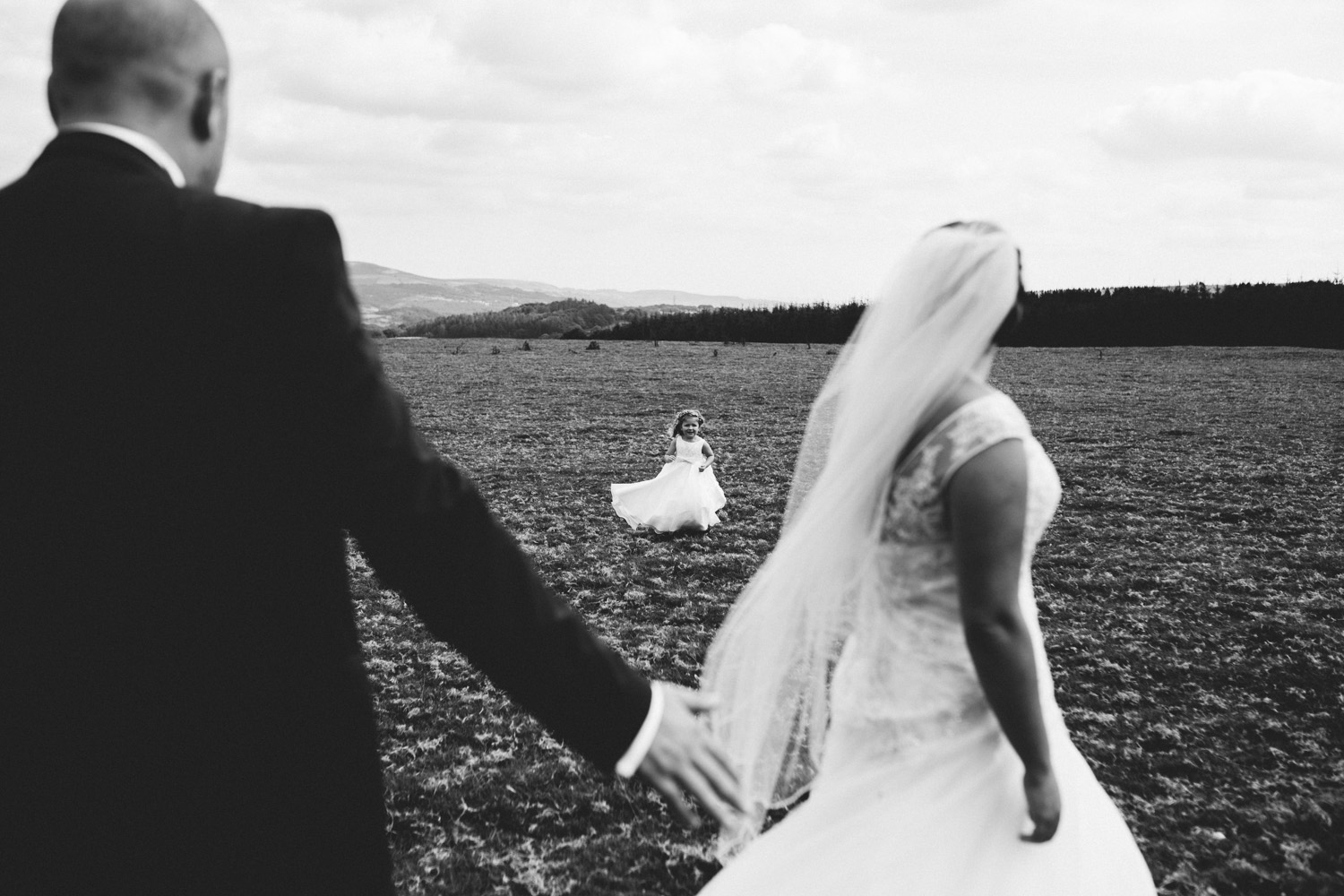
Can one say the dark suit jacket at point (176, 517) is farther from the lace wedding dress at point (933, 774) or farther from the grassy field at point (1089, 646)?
the grassy field at point (1089, 646)

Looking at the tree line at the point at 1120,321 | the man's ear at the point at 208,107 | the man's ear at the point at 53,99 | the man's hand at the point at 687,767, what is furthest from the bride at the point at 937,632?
the tree line at the point at 1120,321

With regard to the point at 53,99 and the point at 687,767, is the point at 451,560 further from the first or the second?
the point at 53,99

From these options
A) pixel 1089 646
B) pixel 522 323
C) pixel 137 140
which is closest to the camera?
pixel 137 140

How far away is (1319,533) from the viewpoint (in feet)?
33.1

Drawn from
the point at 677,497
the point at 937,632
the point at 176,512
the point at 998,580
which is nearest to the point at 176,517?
the point at 176,512

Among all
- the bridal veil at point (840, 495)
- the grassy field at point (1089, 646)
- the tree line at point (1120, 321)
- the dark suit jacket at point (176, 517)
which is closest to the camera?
the dark suit jacket at point (176, 517)

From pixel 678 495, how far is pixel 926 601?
7659 millimetres

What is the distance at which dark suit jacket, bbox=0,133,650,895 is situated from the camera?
1348 mm

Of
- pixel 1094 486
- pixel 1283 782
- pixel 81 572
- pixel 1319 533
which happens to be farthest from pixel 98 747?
pixel 1094 486

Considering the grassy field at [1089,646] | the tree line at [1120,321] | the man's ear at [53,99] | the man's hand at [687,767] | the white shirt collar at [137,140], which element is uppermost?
the tree line at [1120,321]

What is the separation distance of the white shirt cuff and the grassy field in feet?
8.81

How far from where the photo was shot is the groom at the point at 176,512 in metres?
1.35

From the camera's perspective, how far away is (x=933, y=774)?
2490mm

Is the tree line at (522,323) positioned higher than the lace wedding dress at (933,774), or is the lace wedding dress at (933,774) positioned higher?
the tree line at (522,323)
